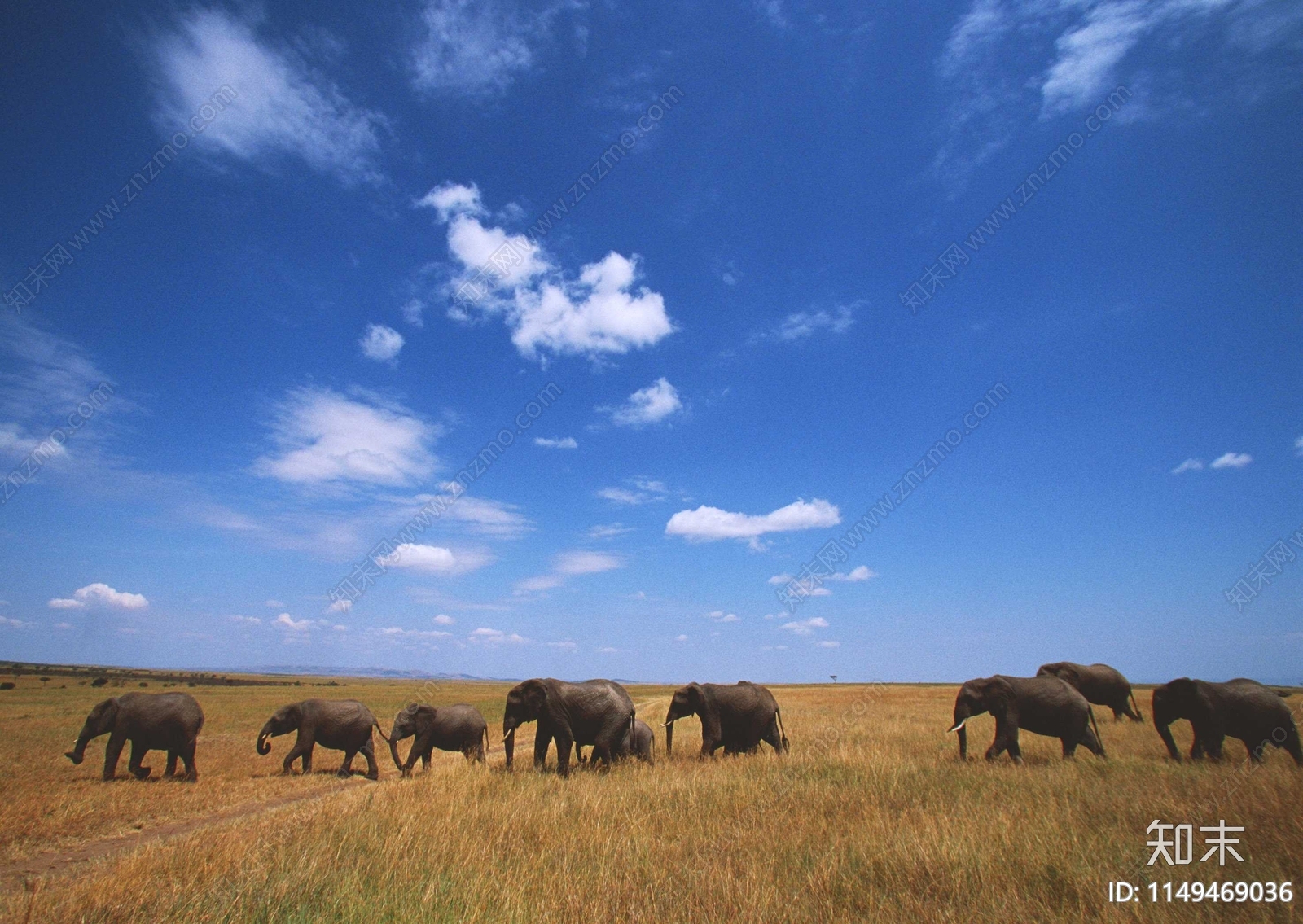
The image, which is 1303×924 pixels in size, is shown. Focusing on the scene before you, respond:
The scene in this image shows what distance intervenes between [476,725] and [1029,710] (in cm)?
1602

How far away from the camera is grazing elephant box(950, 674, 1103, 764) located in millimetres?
14492

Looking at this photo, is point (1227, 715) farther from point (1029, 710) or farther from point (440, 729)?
point (440, 729)

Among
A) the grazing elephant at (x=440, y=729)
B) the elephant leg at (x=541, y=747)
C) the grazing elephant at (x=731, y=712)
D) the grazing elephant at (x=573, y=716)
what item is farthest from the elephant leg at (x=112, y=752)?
the grazing elephant at (x=731, y=712)

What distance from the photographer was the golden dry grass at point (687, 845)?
5.32 meters

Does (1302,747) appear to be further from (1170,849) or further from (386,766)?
(386,766)

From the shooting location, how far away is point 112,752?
615 inches

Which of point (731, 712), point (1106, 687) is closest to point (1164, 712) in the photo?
point (731, 712)

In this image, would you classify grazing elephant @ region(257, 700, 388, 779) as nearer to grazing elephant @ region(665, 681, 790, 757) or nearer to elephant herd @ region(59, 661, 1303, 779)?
elephant herd @ region(59, 661, 1303, 779)

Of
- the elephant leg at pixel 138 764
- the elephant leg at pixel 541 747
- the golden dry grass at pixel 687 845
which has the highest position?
the golden dry grass at pixel 687 845

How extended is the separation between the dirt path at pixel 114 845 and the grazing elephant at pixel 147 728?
15.1 feet

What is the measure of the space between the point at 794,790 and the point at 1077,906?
5.26 meters

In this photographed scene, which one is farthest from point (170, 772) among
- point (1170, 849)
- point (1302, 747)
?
point (1302, 747)

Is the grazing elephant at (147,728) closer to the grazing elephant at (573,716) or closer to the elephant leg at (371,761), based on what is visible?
the elephant leg at (371,761)

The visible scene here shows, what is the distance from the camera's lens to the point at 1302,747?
13.2 m
